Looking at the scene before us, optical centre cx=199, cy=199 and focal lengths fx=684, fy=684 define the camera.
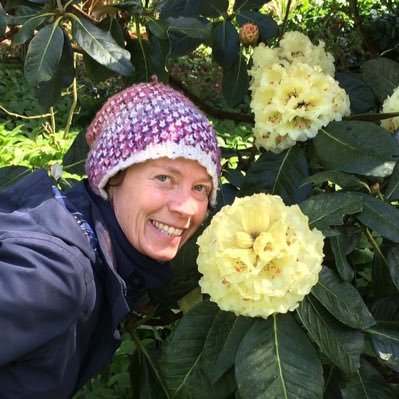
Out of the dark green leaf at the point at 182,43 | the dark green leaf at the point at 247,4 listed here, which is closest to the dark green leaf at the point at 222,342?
the dark green leaf at the point at 182,43

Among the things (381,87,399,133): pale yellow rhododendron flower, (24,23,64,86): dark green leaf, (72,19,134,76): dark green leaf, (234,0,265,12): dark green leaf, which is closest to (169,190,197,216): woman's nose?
(72,19,134,76): dark green leaf

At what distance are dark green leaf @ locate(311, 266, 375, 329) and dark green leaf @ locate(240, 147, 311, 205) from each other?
0.37 metres

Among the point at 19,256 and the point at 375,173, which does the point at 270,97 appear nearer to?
the point at 375,173

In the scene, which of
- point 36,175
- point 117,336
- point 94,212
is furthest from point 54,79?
point 117,336

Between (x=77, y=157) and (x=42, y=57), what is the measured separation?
0.42m

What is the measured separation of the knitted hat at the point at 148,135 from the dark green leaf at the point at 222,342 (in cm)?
37

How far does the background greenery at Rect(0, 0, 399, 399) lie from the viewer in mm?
1495

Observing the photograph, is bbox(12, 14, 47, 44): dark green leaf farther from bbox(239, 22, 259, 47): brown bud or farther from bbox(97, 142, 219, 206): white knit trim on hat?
bbox(239, 22, 259, 47): brown bud

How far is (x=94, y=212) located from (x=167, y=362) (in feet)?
1.35

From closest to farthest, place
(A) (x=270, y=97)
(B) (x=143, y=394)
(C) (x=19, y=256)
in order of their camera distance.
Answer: (C) (x=19, y=256) → (A) (x=270, y=97) → (B) (x=143, y=394)

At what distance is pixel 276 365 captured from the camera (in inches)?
57.0

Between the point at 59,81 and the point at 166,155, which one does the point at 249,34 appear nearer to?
the point at 59,81

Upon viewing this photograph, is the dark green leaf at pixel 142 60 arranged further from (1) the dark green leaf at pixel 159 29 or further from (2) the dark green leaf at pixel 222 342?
(2) the dark green leaf at pixel 222 342

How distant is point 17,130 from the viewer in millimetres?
5688
